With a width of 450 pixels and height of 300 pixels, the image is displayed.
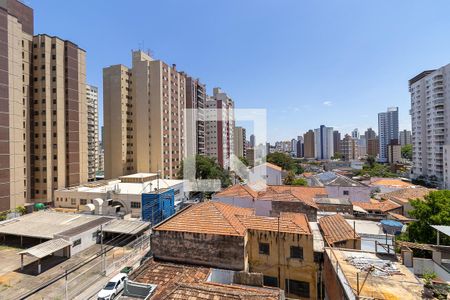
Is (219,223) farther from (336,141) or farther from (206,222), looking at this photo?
(336,141)

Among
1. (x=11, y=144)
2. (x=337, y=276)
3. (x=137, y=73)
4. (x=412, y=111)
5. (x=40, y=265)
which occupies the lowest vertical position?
(x=40, y=265)

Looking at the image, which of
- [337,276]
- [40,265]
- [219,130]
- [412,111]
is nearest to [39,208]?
[40,265]

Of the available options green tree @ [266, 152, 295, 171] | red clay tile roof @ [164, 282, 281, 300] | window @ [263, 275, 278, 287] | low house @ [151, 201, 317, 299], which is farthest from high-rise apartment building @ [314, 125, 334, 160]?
red clay tile roof @ [164, 282, 281, 300]

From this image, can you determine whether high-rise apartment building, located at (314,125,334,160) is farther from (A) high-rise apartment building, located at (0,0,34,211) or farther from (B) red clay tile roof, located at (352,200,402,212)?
(A) high-rise apartment building, located at (0,0,34,211)

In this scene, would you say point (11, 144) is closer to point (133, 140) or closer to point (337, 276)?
point (133, 140)

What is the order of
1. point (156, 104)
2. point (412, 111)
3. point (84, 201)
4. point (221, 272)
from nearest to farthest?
point (221, 272), point (84, 201), point (156, 104), point (412, 111)

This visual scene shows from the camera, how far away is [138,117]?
4325 centimetres

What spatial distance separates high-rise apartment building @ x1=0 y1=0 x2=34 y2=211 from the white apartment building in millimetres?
73894

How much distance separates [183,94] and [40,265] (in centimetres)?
4108

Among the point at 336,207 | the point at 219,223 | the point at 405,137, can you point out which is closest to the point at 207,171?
the point at 336,207

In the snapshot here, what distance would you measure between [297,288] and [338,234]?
3.53 m

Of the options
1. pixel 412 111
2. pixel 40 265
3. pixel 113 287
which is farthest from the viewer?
pixel 412 111

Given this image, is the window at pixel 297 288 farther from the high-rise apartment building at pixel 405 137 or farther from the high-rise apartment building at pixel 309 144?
the high-rise apartment building at pixel 405 137

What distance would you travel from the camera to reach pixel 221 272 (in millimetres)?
9852
